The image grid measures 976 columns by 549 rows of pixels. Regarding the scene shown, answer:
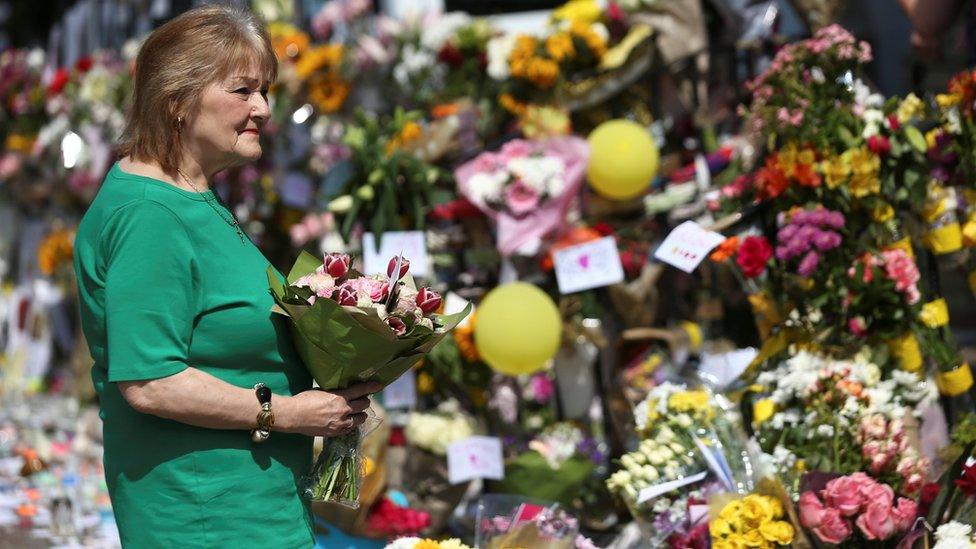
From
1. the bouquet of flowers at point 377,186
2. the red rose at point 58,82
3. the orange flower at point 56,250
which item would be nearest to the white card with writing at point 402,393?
the bouquet of flowers at point 377,186

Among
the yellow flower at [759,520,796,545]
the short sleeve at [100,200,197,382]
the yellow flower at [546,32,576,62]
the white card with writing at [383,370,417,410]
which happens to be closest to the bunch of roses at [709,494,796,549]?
the yellow flower at [759,520,796,545]

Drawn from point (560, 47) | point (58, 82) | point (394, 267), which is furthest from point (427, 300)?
point (58, 82)

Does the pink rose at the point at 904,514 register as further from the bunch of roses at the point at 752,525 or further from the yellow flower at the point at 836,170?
the yellow flower at the point at 836,170

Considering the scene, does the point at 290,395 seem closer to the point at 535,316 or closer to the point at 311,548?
the point at 311,548

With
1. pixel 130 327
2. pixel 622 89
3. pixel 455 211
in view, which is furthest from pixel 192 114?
pixel 622 89

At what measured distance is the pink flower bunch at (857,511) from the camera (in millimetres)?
2467

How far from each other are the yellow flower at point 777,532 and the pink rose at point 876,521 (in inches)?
6.0

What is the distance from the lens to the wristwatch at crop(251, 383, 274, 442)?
6.43 feet

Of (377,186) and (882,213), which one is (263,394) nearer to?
(882,213)

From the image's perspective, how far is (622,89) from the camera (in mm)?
4629

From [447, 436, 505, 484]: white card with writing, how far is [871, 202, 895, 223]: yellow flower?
144cm

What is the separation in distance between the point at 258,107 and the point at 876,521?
1524 mm

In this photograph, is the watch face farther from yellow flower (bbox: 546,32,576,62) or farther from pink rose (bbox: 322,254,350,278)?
yellow flower (bbox: 546,32,576,62)

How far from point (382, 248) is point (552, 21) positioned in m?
1.31
